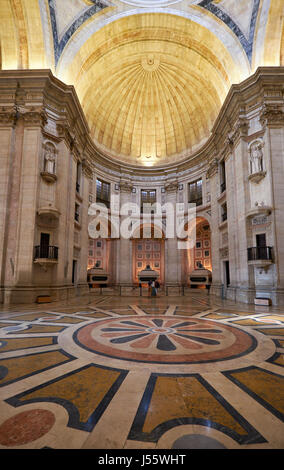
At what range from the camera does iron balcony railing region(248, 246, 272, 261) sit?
11.1 metres

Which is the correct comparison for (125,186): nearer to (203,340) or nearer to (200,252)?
(200,252)

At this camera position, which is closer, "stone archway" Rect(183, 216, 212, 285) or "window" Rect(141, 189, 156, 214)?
"stone archway" Rect(183, 216, 212, 285)

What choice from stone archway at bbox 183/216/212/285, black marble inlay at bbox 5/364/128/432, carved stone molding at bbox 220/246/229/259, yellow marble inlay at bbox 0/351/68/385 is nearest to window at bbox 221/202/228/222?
carved stone molding at bbox 220/246/229/259

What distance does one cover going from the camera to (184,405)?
7.81 ft

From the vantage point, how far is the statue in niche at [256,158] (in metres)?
12.2

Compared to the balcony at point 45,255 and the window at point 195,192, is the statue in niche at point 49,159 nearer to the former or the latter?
the balcony at point 45,255

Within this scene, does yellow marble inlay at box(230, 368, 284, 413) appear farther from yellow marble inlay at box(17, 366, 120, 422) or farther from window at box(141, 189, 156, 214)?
window at box(141, 189, 156, 214)

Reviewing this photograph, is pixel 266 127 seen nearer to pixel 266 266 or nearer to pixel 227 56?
pixel 227 56

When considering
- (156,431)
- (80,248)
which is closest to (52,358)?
(156,431)

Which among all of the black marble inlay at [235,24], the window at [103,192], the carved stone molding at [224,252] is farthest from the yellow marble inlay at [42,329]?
the black marble inlay at [235,24]

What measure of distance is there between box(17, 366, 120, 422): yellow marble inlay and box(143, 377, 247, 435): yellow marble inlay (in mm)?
605

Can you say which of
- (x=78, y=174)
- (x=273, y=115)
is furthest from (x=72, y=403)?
(x=78, y=174)

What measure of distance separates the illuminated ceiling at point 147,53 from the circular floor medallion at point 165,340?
591 inches

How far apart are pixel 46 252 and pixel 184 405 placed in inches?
435
